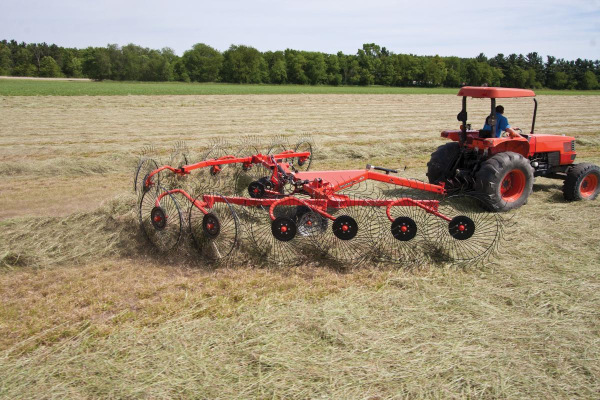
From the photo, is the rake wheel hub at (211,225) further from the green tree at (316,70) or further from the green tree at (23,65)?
the green tree at (23,65)

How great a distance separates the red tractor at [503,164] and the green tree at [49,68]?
8794cm

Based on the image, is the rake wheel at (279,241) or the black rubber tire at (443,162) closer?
the rake wheel at (279,241)

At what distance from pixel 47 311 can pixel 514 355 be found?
3676mm

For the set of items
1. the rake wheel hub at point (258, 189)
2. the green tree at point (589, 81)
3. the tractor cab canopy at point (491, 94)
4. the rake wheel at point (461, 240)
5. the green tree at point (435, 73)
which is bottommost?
the rake wheel at point (461, 240)

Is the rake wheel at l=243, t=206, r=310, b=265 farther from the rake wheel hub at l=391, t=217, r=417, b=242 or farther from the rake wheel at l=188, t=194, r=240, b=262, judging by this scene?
the rake wheel hub at l=391, t=217, r=417, b=242

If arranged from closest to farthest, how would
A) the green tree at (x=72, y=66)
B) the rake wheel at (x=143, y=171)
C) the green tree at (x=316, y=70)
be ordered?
the rake wheel at (x=143, y=171) < the green tree at (x=316, y=70) < the green tree at (x=72, y=66)

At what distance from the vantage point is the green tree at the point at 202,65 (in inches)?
2805

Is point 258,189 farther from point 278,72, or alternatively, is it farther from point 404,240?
point 278,72

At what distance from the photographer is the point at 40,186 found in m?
8.15

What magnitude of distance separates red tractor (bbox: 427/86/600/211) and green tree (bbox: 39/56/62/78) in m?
87.9

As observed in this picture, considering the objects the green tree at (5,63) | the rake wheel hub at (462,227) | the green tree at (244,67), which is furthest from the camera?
the green tree at (5,63)

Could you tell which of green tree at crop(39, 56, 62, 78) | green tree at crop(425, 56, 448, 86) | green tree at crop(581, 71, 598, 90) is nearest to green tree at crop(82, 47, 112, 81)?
green tree at crop(39, 56, 62, 78)

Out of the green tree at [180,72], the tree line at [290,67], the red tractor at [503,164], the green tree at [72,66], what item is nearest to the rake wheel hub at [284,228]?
the red tractor at [503,164]

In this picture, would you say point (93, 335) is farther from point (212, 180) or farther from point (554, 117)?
point (554, 117)
